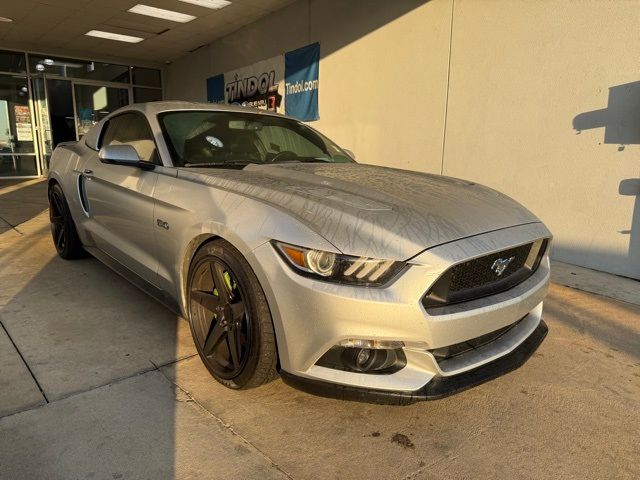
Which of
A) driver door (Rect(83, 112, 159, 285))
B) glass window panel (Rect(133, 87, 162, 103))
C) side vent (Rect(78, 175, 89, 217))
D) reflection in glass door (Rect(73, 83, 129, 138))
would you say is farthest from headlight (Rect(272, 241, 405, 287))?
glass window panel (Rect(133, 87, 162, 103))

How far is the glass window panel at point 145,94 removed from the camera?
49.8 ft

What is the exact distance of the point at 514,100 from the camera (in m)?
5.61

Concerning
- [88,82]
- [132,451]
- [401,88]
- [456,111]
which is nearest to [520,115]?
[456,111]

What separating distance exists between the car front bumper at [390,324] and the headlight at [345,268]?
1.3 inches

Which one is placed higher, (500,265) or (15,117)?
(15,117)

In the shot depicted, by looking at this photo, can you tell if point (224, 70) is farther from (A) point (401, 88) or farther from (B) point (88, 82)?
(A) point (401, 88)

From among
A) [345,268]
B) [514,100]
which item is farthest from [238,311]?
[514,100]

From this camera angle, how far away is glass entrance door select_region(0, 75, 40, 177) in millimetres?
12719

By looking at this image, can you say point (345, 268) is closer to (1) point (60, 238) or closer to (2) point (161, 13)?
(1) point (60, 238)

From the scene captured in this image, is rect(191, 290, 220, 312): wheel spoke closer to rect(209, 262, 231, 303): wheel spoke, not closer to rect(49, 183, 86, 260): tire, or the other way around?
rect(209, 262, 231, 303): wheel spoke

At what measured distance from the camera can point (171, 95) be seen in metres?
14.9

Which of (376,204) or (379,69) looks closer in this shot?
(376,204)

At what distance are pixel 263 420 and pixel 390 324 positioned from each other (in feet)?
2.70

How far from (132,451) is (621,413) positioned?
7.57 feet
